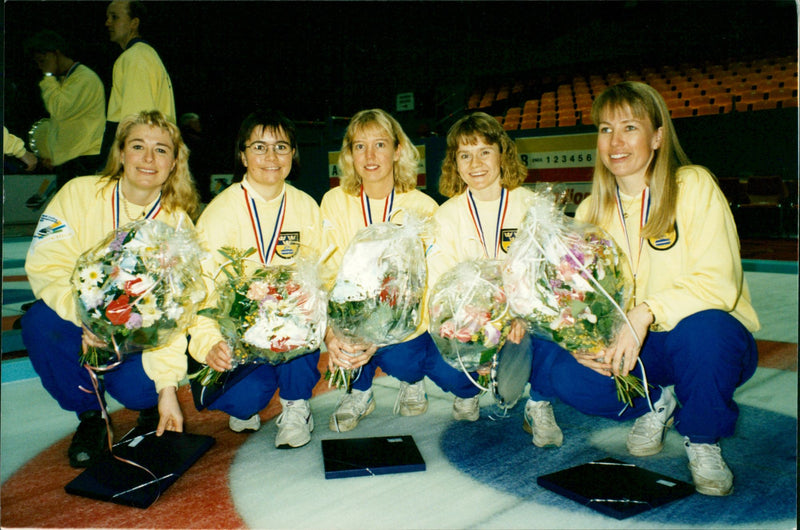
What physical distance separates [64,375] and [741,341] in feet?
7.63

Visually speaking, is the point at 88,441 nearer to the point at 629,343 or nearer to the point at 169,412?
the point at 169,412

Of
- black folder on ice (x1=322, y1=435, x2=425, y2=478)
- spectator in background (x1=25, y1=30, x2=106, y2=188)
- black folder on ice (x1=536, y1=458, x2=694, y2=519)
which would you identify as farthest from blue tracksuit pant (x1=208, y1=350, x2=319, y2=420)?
spectator in background (x1=25, y1=30, x2=106, y2=188)

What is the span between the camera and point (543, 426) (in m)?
2.16

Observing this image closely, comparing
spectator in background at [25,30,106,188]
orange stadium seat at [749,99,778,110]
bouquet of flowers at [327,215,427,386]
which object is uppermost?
orange stadium seat at [749,99,778,110]

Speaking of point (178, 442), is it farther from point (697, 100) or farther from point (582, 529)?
point (697, 100)

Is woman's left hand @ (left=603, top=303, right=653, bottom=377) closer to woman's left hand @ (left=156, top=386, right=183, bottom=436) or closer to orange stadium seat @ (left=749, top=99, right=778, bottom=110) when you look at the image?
woman's left hand @ (left=156, top=386, right=183, bottom=436)

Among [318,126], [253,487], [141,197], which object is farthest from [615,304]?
[318,126]

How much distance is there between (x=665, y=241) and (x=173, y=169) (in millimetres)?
1875

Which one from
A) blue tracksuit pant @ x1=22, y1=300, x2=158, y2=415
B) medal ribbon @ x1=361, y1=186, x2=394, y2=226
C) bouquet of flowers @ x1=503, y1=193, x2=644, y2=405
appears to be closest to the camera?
bouquet of flowers @ x1=503, y1=193, x2=644, y2=405

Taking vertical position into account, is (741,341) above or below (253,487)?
above

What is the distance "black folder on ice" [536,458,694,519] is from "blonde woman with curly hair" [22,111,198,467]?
1323 mm

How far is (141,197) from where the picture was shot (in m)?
2.28

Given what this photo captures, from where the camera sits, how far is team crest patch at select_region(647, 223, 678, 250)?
198cm

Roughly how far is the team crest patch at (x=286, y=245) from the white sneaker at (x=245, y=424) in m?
0.66
